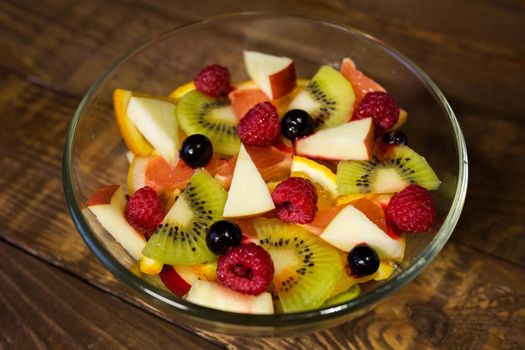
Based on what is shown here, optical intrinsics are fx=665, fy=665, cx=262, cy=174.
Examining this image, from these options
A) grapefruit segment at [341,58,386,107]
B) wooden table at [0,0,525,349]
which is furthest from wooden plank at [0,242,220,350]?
grapefruit segment at [341,58,386,107]

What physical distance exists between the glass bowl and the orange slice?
0.17ft

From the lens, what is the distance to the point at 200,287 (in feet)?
3.67

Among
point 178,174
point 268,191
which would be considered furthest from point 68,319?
point 268,191

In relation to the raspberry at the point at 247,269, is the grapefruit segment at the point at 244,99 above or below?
above

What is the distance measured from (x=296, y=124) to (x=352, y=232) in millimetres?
279

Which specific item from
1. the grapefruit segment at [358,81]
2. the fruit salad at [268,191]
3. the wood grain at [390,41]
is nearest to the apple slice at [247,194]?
the fruit salad at [268,191]

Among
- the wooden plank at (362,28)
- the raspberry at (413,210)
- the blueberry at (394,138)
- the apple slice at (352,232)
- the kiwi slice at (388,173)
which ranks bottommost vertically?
the apple slice at (352,232)

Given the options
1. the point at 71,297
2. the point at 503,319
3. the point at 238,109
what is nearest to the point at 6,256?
the point at 71,297

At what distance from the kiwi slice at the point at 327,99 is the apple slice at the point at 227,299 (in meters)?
0.45

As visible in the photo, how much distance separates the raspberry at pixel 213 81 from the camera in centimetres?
144

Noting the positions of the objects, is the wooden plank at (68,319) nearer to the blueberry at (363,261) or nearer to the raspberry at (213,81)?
the blueberry at (363,261)

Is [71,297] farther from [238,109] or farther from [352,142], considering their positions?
[352,142]

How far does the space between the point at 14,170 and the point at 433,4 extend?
1230 mm

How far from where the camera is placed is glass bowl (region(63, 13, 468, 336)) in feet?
3.48
